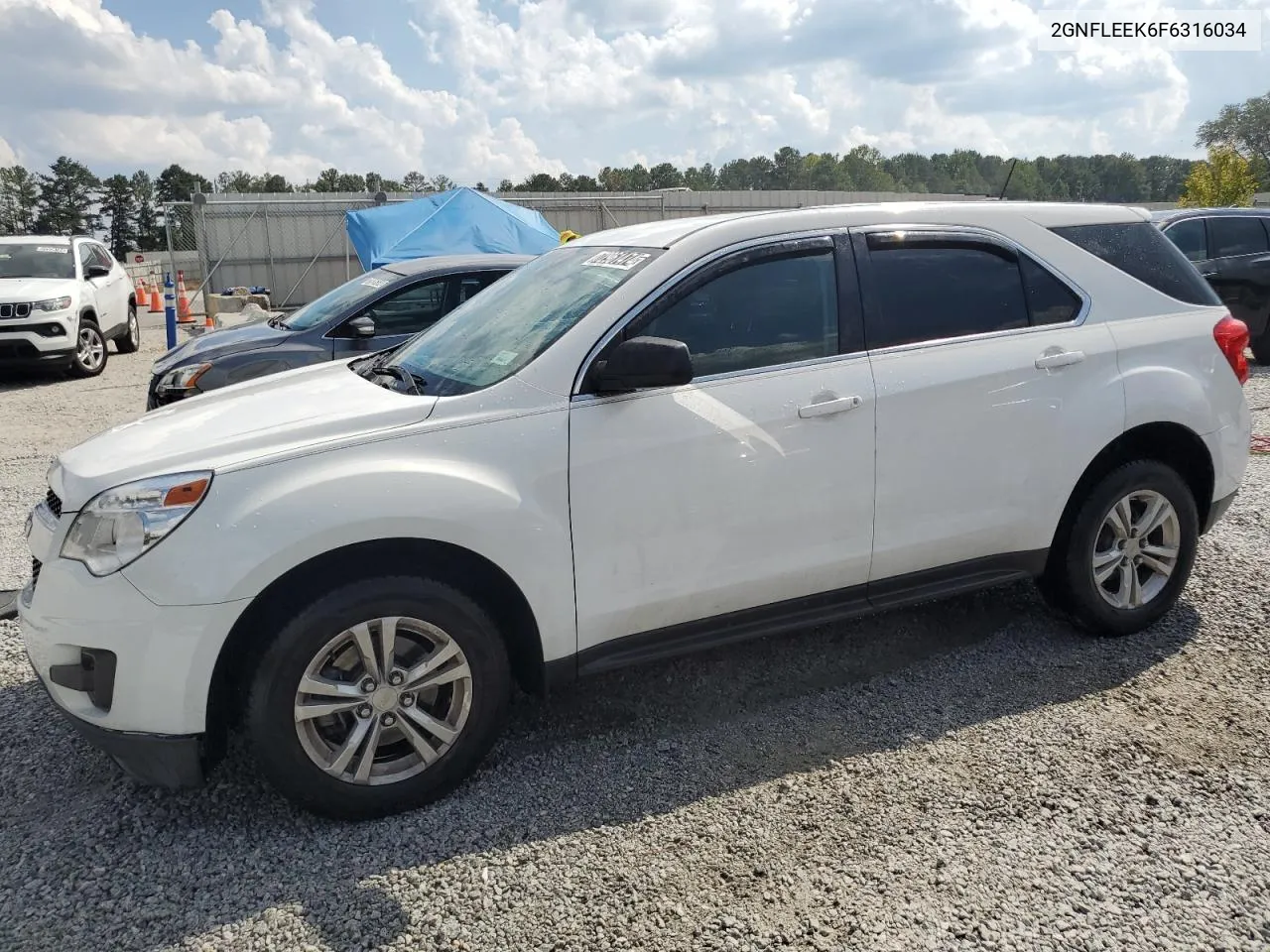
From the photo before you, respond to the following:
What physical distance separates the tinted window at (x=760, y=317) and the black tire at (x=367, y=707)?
114cm

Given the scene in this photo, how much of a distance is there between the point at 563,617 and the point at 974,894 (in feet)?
4.66

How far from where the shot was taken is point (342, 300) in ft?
25.9

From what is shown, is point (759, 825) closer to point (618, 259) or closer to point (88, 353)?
point (618, 259)

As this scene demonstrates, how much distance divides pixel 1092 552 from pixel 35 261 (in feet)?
46.2

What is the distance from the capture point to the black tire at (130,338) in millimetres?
14867

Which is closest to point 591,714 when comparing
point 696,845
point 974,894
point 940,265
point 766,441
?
point 696,845

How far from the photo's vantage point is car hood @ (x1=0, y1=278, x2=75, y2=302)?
11.9 metres

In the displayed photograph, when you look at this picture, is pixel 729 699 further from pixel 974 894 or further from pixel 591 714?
pixel 974 894

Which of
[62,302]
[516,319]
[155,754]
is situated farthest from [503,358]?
[62,302]

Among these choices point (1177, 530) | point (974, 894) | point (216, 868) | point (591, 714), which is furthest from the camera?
point (1177, 530)

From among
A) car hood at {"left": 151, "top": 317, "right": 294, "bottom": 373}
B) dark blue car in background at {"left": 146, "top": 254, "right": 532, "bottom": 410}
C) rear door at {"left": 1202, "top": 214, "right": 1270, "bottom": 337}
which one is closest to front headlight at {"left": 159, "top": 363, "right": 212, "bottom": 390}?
dark blue car in background at {"left": 146, "top": 254, "right": 532, "bottom": 410}

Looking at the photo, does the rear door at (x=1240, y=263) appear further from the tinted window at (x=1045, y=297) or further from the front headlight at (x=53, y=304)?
the front headlight at (x=53, y=304)

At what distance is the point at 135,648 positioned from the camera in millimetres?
2691

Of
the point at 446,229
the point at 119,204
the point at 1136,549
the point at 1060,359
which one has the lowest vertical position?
the point at 1136,549
